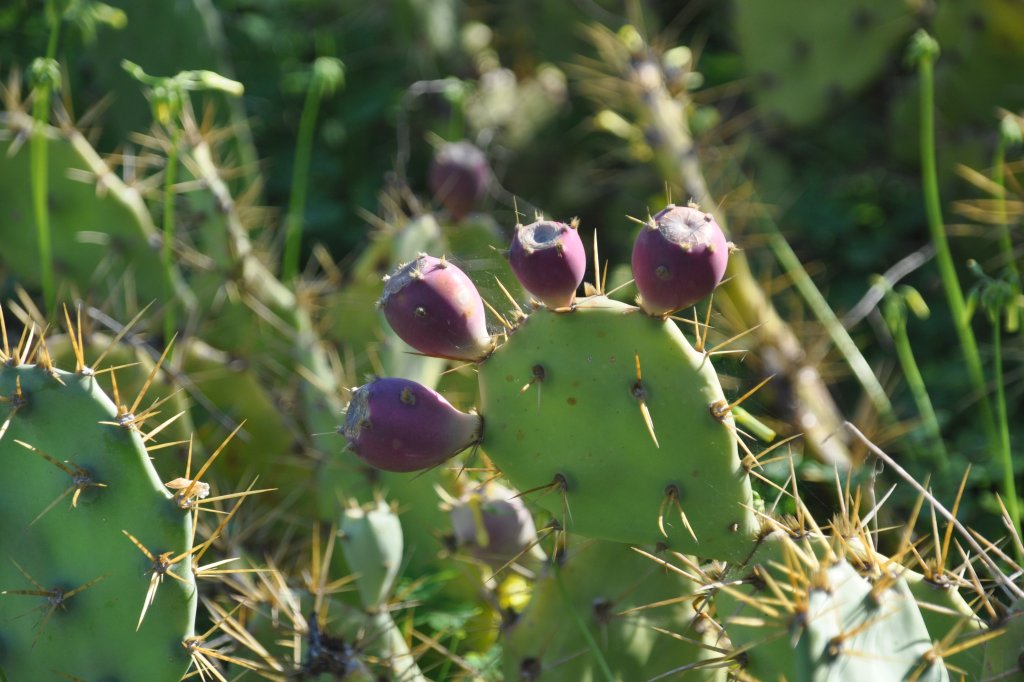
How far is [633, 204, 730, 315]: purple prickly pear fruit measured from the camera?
3.78 feet

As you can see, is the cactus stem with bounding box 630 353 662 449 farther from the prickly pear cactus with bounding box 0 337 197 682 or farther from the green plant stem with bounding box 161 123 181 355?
the green plant stem with bounding box 161 123 181 355

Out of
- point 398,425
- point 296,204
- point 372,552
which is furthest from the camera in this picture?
point 296,204

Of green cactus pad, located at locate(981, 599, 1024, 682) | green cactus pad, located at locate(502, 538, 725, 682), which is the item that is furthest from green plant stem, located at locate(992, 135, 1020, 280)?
green cactus pad, located at locate(502, 538, 725, 682)

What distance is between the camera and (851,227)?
271 cm

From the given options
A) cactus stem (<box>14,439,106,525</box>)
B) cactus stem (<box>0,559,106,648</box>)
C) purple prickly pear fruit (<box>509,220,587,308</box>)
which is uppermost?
purple prickly pear fruit (<box>509,220,587,308</box>)

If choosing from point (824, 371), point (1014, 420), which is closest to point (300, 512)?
point (824, 371)

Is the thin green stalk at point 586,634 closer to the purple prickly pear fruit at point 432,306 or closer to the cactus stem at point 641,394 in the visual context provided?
the cactus stem at point 641,394

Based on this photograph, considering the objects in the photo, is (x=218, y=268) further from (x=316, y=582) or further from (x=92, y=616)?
(x=92, y=616)

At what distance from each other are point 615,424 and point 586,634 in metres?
0.28

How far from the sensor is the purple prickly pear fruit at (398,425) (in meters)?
1.14

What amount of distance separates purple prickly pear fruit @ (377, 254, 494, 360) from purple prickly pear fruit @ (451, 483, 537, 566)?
466mm

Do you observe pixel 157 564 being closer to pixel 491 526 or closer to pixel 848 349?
pixel 491 526

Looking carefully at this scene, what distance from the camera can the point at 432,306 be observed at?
46.1 inches

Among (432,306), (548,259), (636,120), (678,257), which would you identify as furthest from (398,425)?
(636,120)
